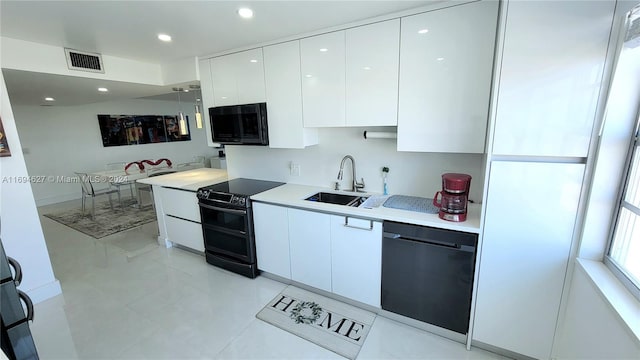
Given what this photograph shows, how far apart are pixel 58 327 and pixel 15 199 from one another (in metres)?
1.17

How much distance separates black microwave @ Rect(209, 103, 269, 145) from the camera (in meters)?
2.63

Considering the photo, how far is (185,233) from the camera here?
128 inches

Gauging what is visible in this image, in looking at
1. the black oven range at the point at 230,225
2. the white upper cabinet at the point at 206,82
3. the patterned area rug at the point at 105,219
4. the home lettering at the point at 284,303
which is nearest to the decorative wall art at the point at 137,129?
the patterned area rug at the point at 105,219

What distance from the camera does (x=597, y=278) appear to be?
1290 millimetres

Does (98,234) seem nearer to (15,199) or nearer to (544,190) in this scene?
(15,199)

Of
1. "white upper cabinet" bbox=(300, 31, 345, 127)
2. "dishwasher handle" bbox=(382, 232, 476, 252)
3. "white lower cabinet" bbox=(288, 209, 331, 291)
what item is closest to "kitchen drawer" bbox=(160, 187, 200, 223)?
"white lower cabinet" bbox=(288, 209, 331, 291)

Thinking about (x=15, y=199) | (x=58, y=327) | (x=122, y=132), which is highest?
(x=122, y=132)

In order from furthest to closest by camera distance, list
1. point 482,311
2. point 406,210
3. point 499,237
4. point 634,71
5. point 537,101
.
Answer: point 406,210, point 482,311, point 499,237, point 537,101, point 634,71

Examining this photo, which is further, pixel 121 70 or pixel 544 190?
pixel 121 70

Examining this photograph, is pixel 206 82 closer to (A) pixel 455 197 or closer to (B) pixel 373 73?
(B) pixel 373 73

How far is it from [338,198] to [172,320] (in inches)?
70.2

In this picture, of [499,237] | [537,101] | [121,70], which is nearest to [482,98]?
[537,101]

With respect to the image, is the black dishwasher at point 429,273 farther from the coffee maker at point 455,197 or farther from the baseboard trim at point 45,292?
the baseboard trim at point 45,292

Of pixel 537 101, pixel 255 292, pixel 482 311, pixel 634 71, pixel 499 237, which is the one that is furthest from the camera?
pixel 255 292
